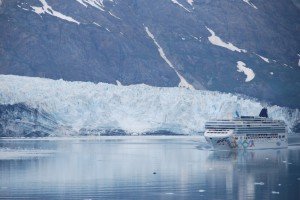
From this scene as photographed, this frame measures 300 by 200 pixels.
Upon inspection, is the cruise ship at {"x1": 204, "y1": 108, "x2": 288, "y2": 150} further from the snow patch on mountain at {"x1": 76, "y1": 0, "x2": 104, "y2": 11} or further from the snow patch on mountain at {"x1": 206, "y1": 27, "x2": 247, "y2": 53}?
the snow patch on mountain at {"x1": 206, "y1": 27, "x2": 247, "y2": 53}

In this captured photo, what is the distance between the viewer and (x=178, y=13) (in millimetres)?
138000

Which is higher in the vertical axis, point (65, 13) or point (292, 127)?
point (65, 13)

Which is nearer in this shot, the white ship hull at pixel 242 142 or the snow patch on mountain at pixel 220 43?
the white ship hull at pixel 242 142

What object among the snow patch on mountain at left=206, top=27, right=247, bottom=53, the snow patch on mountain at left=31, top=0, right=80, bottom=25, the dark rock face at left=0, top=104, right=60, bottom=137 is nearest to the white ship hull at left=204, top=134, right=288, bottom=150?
the dark rock face at left=0, top=104, right=60, bottom=137

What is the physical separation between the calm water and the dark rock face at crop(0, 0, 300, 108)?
153 feet

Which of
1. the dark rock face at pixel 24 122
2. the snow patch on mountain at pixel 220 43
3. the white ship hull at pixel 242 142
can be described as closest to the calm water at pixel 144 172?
the white ship hull at pixel 242 142

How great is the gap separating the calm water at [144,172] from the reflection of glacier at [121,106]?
30.5 feet

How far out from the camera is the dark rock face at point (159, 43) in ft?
402

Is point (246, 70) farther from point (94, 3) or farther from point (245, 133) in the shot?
point (245, 133)

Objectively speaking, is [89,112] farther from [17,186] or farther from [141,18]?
[141,18]

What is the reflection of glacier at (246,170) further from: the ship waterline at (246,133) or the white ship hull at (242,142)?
the ship waterline at (246,133)

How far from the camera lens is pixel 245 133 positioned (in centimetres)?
7744

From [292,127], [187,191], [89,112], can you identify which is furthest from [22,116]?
[187,191]

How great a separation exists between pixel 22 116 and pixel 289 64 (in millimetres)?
63638
